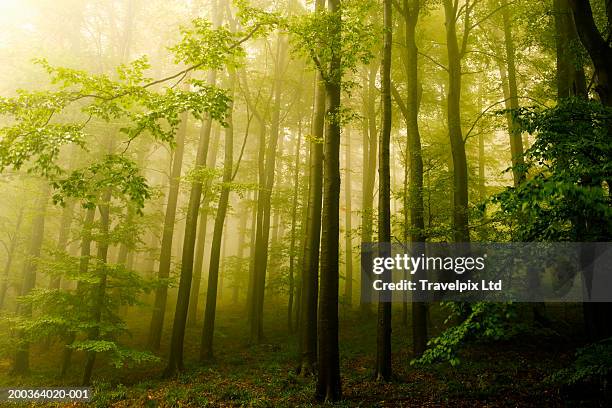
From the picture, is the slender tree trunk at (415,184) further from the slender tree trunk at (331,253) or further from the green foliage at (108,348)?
the green foliage at (108,348)

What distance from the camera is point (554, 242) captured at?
5.25 meters

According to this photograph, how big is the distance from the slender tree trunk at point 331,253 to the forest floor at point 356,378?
22.7 inches

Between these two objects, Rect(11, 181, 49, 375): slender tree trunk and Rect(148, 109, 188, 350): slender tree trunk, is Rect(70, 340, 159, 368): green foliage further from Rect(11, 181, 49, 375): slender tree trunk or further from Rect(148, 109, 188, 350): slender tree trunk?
Rect(11, 181, 49, 375): slender tree trunk

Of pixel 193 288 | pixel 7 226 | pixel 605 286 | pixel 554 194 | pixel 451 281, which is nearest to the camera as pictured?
pixel 554 194

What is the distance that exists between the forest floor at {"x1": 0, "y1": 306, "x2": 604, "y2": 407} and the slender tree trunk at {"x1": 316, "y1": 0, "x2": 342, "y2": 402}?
1.89 ft

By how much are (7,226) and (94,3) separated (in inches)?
489

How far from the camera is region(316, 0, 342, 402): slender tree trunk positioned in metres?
7.88

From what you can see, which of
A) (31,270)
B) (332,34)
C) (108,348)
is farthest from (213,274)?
(332,34)

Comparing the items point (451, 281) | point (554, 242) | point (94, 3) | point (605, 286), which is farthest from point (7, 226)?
point (605, 286)

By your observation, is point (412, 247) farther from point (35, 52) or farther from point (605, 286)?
point (35, 52)

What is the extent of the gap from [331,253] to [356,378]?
4142 mm

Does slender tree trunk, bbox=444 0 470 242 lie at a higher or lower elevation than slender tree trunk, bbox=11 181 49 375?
higher

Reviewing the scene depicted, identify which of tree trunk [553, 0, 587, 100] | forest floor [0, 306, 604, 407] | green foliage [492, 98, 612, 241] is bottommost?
forest floor [0, 306, 604, 407]

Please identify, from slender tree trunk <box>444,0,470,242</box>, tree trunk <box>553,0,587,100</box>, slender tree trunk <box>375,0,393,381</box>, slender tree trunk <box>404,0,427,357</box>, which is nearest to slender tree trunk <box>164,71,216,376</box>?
slender tree trunk <box>375,0,393,381</box>
